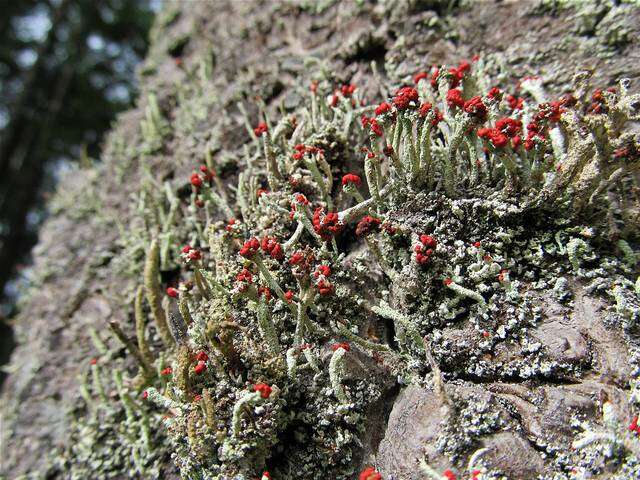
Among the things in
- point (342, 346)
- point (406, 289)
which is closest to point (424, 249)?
point (406, 289)

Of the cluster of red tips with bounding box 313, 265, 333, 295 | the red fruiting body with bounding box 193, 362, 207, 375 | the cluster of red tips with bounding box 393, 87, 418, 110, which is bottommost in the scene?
the red fruiting body with bounding box 193, 362, 207, 375

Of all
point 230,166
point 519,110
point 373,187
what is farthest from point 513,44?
point 230,166

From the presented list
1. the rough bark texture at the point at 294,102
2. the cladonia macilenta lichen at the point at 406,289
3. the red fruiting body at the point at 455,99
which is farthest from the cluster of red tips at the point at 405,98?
the rough bark texture at the point at 294,102

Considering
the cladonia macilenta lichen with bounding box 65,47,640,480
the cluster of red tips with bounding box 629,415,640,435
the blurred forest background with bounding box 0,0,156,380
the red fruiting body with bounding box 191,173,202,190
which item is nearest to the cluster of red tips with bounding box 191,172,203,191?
the red fruiting body with bounding box 191,173,202,190

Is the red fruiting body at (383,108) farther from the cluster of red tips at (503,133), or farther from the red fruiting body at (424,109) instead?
the cluster of red tips at (503,133)

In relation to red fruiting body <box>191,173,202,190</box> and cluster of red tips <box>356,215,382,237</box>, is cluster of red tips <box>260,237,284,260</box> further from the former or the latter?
red fruiting body <box>191,173,202,190</box>

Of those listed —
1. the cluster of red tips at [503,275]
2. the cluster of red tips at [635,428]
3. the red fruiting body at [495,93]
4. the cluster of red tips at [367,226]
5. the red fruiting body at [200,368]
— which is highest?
the red fruiting body at [495,93]
